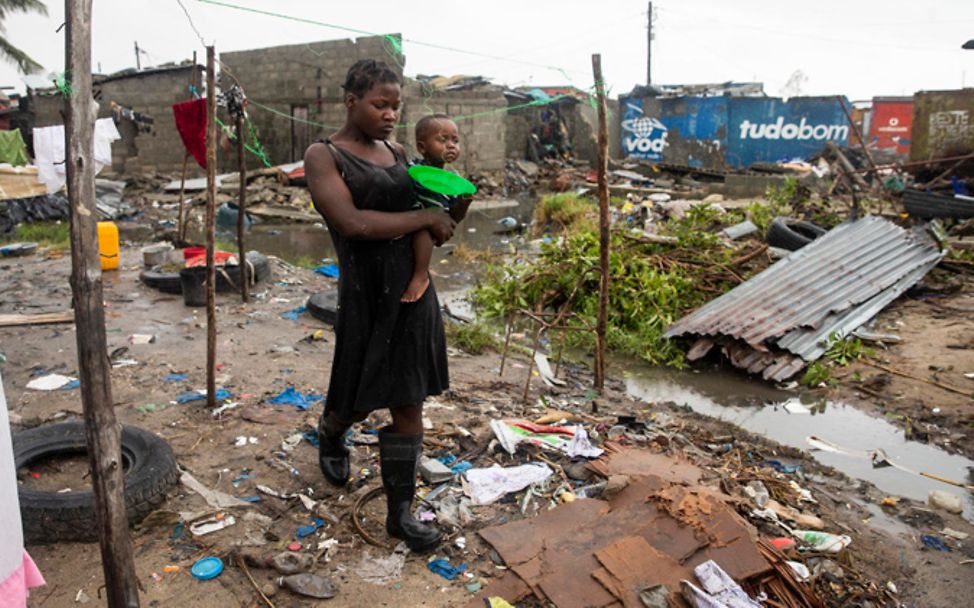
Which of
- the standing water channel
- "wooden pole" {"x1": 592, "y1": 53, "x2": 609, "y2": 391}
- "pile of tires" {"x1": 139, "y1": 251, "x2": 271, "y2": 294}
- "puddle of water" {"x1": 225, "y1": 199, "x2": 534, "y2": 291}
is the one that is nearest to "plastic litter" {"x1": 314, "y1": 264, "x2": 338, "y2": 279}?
"pile of tires" {"x1": 139, "y1": 251, "x2": 271, "y2": 294}

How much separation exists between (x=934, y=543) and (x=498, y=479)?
6.71 feet

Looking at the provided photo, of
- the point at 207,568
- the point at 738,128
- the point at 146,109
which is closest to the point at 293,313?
the point at 207,568

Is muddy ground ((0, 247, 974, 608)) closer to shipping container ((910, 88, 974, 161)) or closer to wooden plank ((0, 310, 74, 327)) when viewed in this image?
wooden plank ((0, 310, 74, 327))

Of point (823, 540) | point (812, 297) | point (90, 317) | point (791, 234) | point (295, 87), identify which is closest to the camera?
point (90, 317)

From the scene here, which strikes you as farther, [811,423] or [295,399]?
[811,423]

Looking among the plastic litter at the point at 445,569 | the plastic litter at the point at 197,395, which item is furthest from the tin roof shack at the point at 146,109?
the plastic litter at the point at 445,569

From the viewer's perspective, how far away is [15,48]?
20953 millimetres

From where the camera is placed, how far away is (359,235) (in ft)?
7.52

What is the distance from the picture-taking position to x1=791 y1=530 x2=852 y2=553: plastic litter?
9.21 feet

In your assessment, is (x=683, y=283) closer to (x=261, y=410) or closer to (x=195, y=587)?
(x=261, y=410)

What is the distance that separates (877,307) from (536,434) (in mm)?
4419

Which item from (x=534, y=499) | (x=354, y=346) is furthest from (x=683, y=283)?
(x=354, y=346)

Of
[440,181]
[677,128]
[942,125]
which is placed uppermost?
[677,128]

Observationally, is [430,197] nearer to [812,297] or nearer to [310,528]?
[310,528]
